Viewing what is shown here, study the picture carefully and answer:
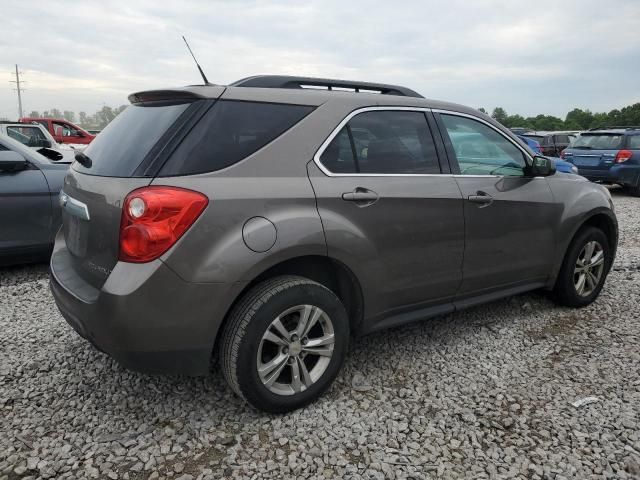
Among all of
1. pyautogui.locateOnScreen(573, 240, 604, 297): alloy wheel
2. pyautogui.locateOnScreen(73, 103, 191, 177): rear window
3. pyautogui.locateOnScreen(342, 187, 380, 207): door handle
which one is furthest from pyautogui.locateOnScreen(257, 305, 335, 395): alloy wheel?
pyautogui.locateOnScreen(573, 240, 604, 297): alloy wheel

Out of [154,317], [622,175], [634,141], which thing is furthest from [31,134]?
[634,141]

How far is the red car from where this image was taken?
61.5 feet

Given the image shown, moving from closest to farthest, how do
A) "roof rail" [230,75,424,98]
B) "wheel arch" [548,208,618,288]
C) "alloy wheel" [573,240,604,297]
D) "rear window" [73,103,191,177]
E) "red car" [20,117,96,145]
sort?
"rear window" [73,103,191,177] < "roof rail" [230,75,424,98] < "wheel arch" [548,208,618,288] < "alloy wheel" [573,240,604,297] < "red car" [20,117,96,145]

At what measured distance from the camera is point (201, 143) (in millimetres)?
2377

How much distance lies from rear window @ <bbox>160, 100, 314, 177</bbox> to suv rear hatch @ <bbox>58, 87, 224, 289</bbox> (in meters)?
0.05

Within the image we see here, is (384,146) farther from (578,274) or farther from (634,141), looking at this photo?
(634,141)

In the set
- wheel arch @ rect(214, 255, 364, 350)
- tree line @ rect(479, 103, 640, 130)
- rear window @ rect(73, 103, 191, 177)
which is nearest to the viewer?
rear window @ rect(73, 103, 191, 177)

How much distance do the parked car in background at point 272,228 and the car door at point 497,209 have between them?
2cm

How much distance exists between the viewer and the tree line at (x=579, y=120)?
37.4 metres

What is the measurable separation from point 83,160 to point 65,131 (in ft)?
60.9

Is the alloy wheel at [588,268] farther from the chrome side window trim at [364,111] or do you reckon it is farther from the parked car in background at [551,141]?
the parked car in background at [551,141]

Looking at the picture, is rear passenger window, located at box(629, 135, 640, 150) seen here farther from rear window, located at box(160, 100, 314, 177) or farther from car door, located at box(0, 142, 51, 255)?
car door, located at box(0, 142, 51, 255)

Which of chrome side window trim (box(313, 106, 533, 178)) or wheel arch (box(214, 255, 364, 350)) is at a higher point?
chrome side window trim (box(313, 106, 533, 178))

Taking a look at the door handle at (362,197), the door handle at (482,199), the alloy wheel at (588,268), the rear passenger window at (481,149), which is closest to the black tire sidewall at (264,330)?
the door handle at (362,197)
